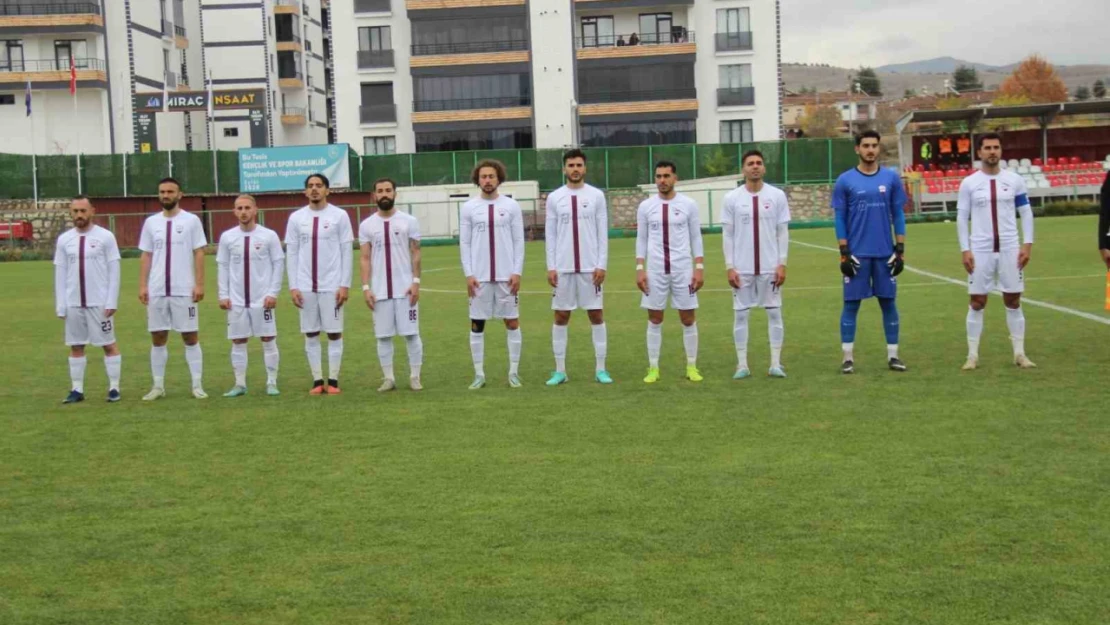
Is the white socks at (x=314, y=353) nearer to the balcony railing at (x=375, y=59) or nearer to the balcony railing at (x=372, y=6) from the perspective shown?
the balcony railing at (x=375, y=59)

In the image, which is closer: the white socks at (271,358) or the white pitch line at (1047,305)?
the white socks at (271,358)

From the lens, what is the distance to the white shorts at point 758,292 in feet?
41.7

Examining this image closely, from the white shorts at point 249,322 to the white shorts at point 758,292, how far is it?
4.70 metres

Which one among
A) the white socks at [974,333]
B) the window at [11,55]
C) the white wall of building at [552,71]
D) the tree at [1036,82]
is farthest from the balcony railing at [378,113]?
the tree at [1036,82]

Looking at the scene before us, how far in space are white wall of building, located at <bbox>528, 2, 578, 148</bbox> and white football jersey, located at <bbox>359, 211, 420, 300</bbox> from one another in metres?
55.7

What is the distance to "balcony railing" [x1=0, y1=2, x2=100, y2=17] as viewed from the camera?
67188 millimetres

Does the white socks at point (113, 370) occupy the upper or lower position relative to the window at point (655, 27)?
lower

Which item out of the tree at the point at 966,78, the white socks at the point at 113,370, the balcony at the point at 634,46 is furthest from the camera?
the tree at the point at 966,78

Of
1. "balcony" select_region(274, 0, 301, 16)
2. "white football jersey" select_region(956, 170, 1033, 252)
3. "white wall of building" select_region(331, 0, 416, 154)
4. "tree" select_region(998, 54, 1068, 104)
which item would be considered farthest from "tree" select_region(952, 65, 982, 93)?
"white football jersey" select_region(956, 170, 1033, 252)

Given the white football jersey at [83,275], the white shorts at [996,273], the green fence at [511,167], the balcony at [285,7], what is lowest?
the white shorts at [996,273]

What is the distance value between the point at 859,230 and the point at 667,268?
192 cm

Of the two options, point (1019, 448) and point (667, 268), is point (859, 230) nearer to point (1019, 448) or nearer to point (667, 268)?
point (667, 268)

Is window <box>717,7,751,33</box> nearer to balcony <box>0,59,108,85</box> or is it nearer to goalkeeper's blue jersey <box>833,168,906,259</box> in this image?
balcony <box>0,59,108,85</box>

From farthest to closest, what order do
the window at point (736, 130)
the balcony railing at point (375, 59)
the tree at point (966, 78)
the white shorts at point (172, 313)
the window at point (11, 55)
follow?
the tree at point (966, 78), the balcony railing at point (375, 59), the window at point (736, 130), the window at point (11, 55), the white shorts at point (172, 313)
